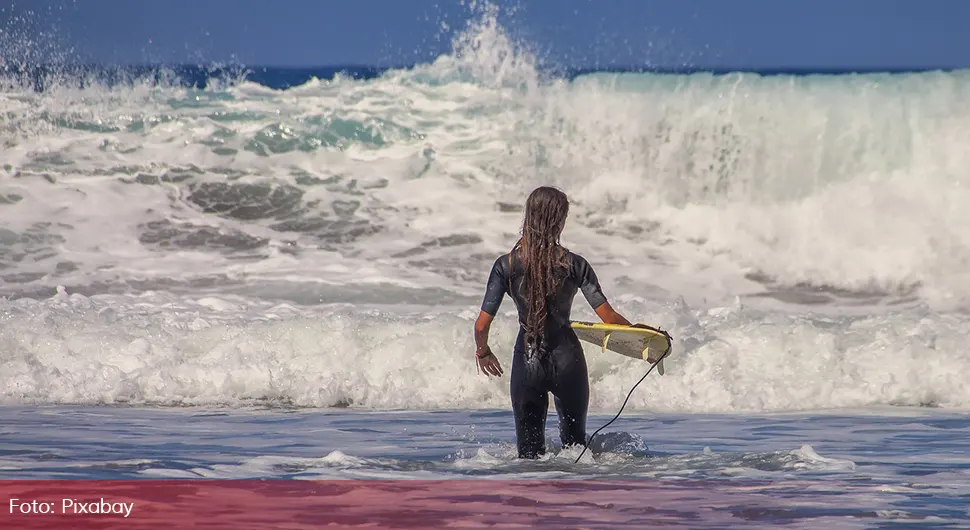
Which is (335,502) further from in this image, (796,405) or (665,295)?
(665,295)

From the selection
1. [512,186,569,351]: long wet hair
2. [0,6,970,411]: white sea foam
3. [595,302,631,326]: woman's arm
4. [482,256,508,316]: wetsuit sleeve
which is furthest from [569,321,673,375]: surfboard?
[0,6,970,411]: white sea foam

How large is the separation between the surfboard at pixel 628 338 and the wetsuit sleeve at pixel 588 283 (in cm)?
12

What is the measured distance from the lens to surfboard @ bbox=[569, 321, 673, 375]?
6.41 m

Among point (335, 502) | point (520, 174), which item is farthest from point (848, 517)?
point (520, 174)

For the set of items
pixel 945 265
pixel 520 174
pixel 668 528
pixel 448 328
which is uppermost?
pixel 520 174

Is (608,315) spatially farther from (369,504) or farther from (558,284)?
(369,504)

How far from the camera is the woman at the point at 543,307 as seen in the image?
6.36 metres

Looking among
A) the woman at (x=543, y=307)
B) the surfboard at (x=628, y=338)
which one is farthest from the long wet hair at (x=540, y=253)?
the surfboard at (x=628, y=338)

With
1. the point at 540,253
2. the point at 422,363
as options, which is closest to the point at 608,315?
the point at 540,253

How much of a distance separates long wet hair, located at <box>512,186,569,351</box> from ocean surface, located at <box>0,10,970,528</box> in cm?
81

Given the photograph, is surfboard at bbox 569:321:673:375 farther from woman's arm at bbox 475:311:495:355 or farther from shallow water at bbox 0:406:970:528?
shallow water at bbox 0:406:970:528

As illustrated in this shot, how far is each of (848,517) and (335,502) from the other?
7.35 ft

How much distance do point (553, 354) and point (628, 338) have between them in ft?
1.25

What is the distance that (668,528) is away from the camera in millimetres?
5535
